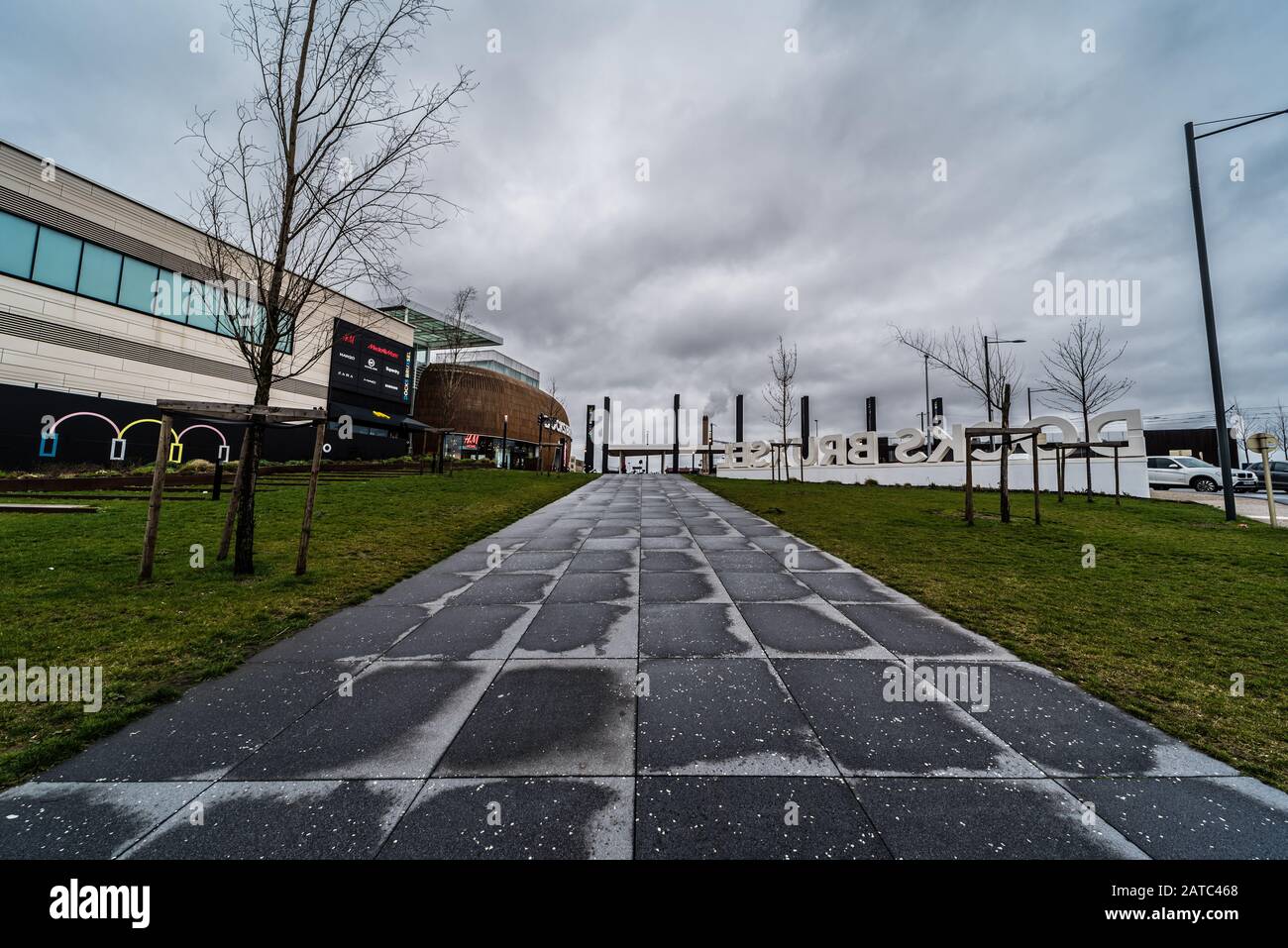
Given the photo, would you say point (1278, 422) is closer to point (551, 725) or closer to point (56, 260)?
point (551, 725)

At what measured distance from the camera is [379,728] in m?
2.84

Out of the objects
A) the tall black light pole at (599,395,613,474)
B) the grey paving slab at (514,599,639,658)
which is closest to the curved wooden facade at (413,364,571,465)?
the tall black light pole at (599,395,613,474)

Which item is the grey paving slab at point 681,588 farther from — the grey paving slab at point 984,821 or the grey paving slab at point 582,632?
the grey paving slab at point 984,821

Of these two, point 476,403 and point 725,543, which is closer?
point 725,543

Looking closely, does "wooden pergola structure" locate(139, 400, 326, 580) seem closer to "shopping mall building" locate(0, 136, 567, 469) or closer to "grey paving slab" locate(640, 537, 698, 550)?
"grey paving slab" locate(640, 537, 698, 550)

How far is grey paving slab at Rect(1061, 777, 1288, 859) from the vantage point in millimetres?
1938

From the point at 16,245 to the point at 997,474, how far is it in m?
44.8

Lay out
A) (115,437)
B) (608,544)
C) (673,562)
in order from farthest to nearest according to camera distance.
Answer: (115,437) → (608,544) → (673,562)

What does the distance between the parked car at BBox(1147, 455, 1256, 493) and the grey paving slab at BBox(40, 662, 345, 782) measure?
38.2m

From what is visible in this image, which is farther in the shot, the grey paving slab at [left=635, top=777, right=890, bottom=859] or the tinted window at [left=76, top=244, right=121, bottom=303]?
the tinted window at [left=76, top=244, right=121, bottom=303]

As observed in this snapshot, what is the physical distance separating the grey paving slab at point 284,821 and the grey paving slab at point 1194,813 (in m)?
3.27

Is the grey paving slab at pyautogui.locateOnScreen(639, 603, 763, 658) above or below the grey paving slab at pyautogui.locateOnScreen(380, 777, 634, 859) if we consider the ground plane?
above

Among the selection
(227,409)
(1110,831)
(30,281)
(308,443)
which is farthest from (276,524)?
(308,443)

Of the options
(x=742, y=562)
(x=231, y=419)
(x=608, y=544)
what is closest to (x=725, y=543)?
(x=742, y=562)
